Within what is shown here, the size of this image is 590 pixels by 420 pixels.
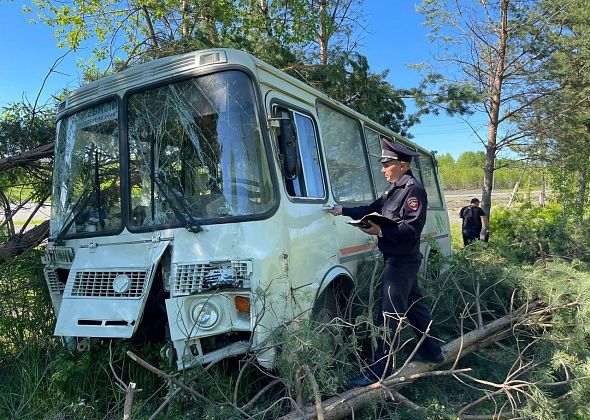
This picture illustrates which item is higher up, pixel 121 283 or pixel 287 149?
pixel 287 149

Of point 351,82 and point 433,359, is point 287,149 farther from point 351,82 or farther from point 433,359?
point 351,82

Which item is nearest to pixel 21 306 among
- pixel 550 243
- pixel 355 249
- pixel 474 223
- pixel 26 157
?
pixel 26 157

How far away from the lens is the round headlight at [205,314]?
3338 millimetres

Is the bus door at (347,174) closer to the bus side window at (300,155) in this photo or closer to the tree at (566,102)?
the bus side window at (300,155)

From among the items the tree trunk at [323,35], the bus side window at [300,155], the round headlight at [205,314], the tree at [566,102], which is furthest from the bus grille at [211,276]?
the tree at [566,102]

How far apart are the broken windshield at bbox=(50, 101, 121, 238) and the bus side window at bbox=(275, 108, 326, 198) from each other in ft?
4.87

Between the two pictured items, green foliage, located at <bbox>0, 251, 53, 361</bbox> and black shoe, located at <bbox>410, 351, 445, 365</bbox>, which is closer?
black shoe, located at <bbox>410, 351, 445, 365</bbox>

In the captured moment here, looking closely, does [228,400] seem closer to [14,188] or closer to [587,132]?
[14,188]

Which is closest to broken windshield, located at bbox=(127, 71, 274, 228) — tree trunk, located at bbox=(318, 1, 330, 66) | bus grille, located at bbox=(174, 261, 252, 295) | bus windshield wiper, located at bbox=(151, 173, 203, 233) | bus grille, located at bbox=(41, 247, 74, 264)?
bus windshield wiper, located at bbox=(151, 173, 203, 233)

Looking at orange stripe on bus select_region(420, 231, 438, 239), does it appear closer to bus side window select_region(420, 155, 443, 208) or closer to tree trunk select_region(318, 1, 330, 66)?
bus side window select_region(420, 155, 443, 208)

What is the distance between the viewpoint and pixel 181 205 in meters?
3.72

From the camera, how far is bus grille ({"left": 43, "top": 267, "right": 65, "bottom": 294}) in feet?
14.3

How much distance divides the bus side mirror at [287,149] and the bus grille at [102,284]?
1355 mm

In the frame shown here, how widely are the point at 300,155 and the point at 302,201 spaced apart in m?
0.43
